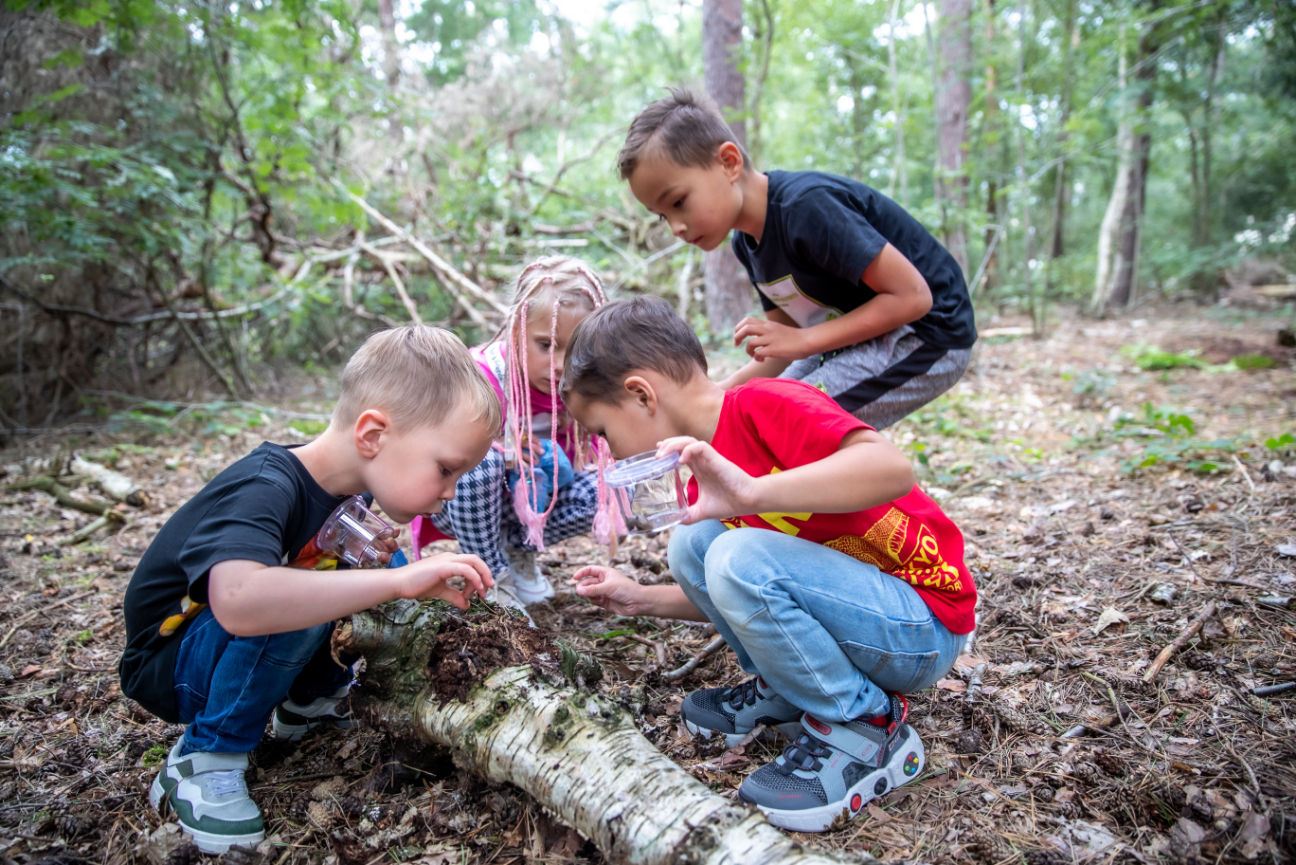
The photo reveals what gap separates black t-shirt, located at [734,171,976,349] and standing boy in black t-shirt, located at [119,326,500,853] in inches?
45.5

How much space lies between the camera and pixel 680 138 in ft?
7.55

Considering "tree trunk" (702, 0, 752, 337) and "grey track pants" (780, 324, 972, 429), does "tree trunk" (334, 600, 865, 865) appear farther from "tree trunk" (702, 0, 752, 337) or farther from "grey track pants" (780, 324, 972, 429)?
"tree trunk" (702, 0, 752, 337)

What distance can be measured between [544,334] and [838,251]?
1.07 meters

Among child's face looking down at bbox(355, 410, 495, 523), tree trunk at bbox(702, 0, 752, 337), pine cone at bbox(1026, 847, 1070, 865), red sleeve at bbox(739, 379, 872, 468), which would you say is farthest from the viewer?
tree trunk at bbox(702, 0, 752, 337)

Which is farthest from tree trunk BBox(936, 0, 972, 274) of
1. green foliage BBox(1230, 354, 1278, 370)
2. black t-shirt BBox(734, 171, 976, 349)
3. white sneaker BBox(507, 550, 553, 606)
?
white sneaker BBox(507, 550, 553, 606)

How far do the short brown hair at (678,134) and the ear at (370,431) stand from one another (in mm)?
1260

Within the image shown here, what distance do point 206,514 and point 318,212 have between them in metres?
6.04

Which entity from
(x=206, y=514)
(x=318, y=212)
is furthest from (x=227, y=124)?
(x=206, y=514)

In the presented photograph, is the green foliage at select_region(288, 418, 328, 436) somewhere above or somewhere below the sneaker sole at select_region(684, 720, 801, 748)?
above

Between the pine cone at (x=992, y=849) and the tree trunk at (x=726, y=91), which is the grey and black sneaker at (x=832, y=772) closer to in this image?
the pine cone at (x=992, y=849)

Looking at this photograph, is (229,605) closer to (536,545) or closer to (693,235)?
(536,545)

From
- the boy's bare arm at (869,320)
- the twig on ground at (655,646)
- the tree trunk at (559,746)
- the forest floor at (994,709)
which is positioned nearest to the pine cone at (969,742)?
the forest floor at (994,709)

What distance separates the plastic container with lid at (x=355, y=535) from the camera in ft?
5.84

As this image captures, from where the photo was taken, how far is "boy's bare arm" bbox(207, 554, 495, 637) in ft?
4.63
